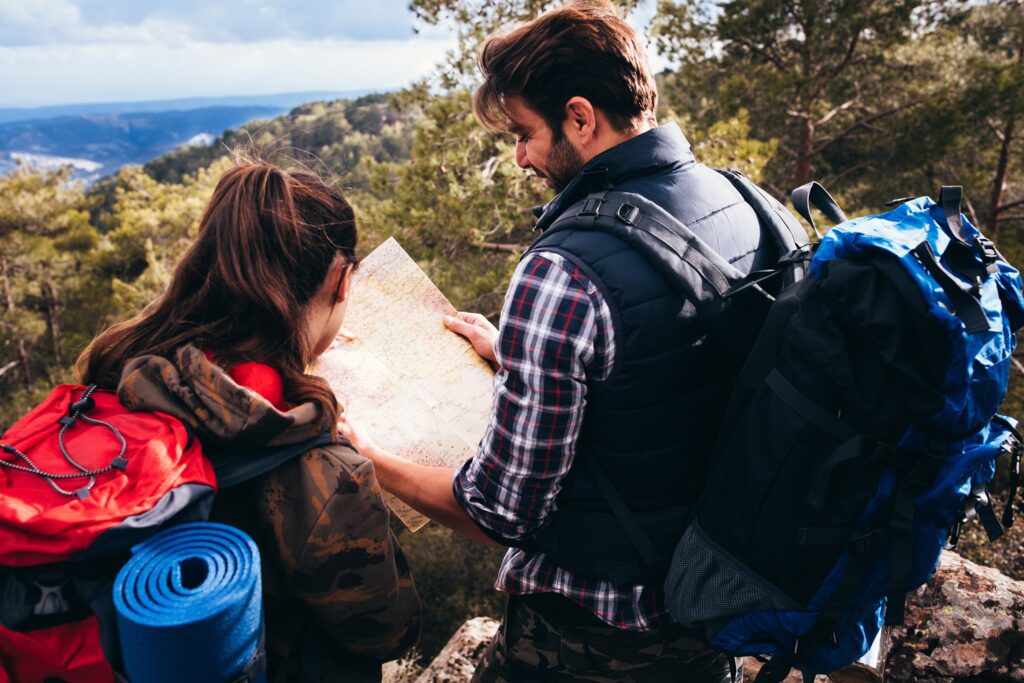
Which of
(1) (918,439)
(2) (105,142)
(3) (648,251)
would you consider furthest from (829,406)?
(2) (105,142)

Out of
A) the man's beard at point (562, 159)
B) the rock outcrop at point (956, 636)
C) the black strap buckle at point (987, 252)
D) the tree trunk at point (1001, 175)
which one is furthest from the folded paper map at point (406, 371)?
the tree trunk at point (1001, 175)

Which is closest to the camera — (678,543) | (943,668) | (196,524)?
(196,524)

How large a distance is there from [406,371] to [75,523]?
3.29 ft

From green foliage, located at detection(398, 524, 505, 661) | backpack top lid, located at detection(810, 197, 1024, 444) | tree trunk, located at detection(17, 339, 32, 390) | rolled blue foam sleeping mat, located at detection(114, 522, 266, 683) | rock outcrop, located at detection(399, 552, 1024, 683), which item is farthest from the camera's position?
tree trunk, located at detection(17, 339, 32, 390)

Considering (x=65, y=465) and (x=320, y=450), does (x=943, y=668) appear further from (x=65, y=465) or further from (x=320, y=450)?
(x=65, y=465)

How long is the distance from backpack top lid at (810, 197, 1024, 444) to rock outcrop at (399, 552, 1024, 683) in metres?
1.65

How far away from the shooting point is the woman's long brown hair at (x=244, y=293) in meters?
1.28

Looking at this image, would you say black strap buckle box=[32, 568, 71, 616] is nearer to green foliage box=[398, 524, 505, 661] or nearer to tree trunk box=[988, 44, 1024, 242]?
green foliage box=[398, 524, 505, 661]

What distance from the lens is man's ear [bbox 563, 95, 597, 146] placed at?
4.97 ft

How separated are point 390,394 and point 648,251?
877 mm

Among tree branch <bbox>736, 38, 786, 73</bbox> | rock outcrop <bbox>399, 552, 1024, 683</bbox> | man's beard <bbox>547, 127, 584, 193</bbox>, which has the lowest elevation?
rock outcrop <bbox>399, 552, 1024, 683</bbox>

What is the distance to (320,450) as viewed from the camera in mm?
1242

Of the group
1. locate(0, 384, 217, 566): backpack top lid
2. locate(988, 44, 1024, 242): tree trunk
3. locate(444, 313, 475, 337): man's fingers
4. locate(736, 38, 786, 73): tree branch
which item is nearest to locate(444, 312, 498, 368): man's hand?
locate(444, 313, 475, 337): man's fingers

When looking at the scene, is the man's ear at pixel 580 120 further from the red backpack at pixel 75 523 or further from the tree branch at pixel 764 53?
the tree branch at pixel 764 53
